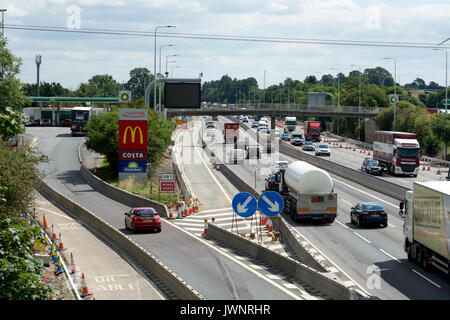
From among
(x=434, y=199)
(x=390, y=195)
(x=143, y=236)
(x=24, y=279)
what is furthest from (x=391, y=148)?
(x=24, y=279)

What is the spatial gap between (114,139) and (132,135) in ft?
31.6

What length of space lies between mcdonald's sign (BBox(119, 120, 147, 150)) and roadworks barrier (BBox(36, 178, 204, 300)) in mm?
6866

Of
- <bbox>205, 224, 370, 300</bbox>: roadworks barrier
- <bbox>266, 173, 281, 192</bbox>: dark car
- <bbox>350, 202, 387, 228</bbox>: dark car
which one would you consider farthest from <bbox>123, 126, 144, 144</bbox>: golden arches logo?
<bbox>350, 202, 387, 228</bbox>: dark car

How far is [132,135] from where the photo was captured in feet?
170

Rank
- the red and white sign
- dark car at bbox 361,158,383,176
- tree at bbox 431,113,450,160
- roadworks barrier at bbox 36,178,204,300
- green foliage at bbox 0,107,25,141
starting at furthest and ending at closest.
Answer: tree at bbox 431,113,450,160
dark car at bbox 361,158,383,176
the red and white sign
roadworks barrier at bbox 36,178,204,300
green foliage at bbox 0,107,25,141

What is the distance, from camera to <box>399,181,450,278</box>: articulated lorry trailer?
2139 centimetres

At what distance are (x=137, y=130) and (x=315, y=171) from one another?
2042 centimetres

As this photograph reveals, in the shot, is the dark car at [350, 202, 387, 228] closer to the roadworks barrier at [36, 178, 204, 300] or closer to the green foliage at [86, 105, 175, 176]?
the roadworks barrier at [36, 178, 204, 300]

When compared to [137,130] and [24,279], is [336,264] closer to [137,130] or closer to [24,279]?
[24,279]

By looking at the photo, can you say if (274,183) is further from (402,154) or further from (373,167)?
Answer: (402,154)

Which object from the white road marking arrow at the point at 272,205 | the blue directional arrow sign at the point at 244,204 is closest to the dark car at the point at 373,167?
the white road marking arrow at the point at 272,205

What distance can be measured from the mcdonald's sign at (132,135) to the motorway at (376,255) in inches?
668

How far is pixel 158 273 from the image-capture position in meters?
23.2
